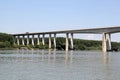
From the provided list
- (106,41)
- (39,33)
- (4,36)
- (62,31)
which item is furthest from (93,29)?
(4,36)

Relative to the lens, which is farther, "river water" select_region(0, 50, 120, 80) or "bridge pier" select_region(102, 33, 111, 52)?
"bridge pier" select_region(102, 33, 111, 52)

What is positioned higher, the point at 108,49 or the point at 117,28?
the point at 117,28

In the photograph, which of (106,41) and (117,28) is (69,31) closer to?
(106,41)

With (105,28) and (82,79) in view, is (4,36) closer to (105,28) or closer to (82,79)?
(105,28)

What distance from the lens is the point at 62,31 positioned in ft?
479

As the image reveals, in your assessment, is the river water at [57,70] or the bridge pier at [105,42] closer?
the river water at [57,70]

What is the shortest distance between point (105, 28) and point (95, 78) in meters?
99.4

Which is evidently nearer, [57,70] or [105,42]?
[57,70]

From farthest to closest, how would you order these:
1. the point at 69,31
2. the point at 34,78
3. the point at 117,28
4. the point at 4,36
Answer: the point at 4,36 → the point at 69,31 → the point at 117,28 → the point at 34,78

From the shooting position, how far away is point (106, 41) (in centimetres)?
13325

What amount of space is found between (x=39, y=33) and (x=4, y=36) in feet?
74.9

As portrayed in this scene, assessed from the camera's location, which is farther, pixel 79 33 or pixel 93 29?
pixel 79 33

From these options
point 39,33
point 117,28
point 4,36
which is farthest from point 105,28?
point 4,36

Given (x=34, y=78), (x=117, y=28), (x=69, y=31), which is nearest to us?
(x=34, y=78)
